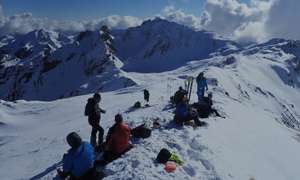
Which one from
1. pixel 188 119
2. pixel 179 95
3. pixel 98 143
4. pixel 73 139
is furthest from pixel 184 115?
pixel 73 139

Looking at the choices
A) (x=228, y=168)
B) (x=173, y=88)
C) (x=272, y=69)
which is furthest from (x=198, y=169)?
(x=272, y=69)

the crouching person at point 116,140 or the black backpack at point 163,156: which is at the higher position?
the crouching person at point 116,140

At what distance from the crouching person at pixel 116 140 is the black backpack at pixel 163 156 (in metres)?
1.52

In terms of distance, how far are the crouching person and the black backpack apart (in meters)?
1.52

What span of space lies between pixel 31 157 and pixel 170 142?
1087 cm

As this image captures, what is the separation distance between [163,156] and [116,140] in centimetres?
199

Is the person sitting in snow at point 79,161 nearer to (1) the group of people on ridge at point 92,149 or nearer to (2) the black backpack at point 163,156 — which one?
(1) the group of people on ridge at point 92,149

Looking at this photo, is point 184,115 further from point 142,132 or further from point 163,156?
point 163,156

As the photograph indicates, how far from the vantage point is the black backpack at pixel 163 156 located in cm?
1595

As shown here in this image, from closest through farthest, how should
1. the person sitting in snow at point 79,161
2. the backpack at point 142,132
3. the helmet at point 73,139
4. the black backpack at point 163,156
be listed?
the helmet at point 73,139 → the person sitting in snow at point 79,161 → the black backpack at point 163,156 → the backpack at point 142,132

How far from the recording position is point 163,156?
52.5ft

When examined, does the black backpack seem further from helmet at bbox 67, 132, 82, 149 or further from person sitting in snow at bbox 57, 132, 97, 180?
helmet at bbox 67, 132, 82, 149

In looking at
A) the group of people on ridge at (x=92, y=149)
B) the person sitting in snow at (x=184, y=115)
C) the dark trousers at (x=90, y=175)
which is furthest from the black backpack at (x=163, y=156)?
the person sitting in snow at (x=184, y=115)

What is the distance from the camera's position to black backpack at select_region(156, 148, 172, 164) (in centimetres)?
1595
